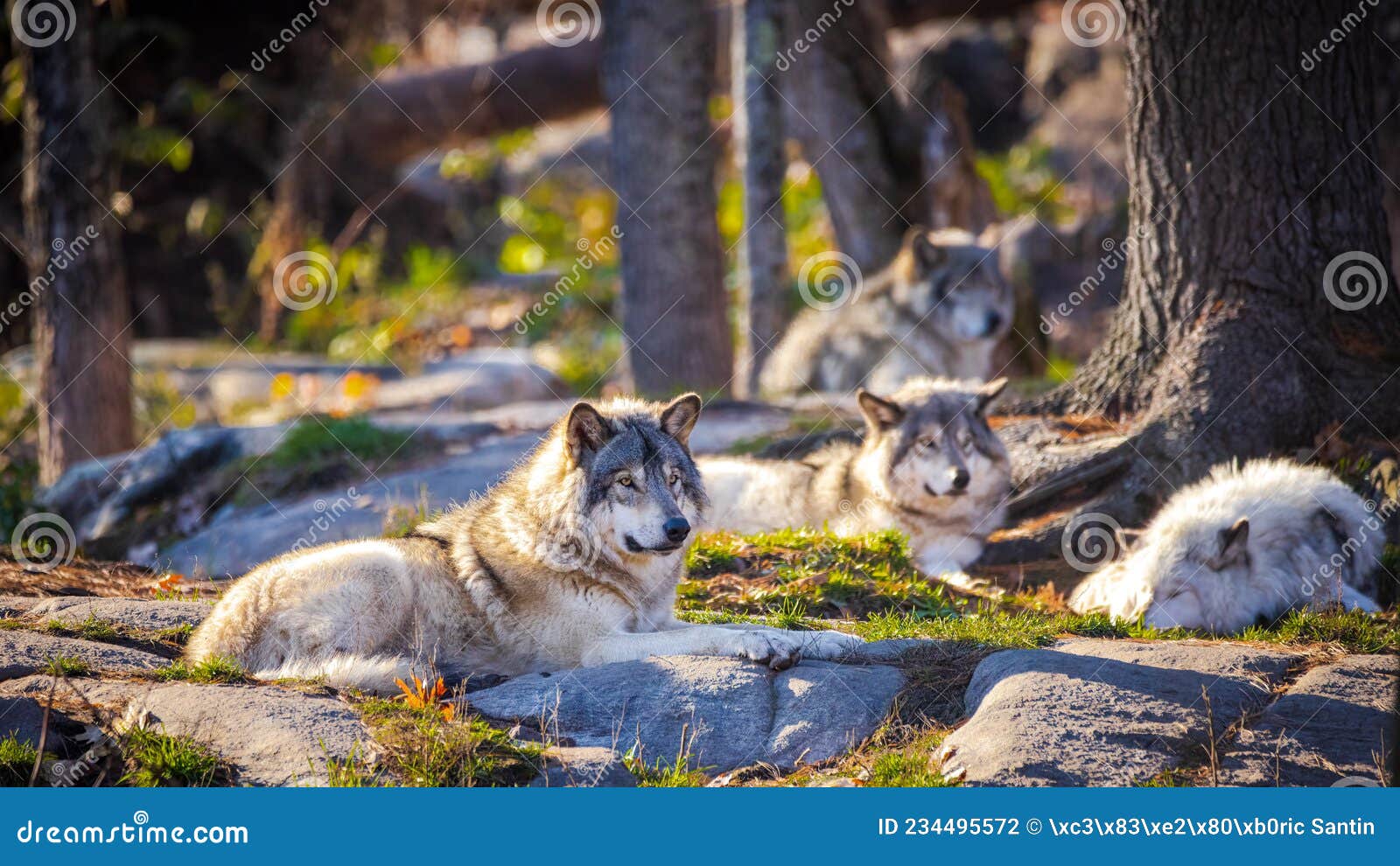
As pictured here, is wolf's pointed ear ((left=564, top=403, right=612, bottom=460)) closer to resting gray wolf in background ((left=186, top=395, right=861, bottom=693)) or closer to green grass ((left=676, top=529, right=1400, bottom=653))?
Answer: resting gray wolf in background ((left=186, top=395, right=861, bottom=693))

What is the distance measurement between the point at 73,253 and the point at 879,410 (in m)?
7.83

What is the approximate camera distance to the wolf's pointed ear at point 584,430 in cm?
579

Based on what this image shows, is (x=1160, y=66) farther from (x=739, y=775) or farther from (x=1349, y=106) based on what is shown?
(x=739, y=775)

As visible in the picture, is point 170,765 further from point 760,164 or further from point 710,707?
point 760,164

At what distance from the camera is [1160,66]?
802 cm

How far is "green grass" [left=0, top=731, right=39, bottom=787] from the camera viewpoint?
4.60 meters
